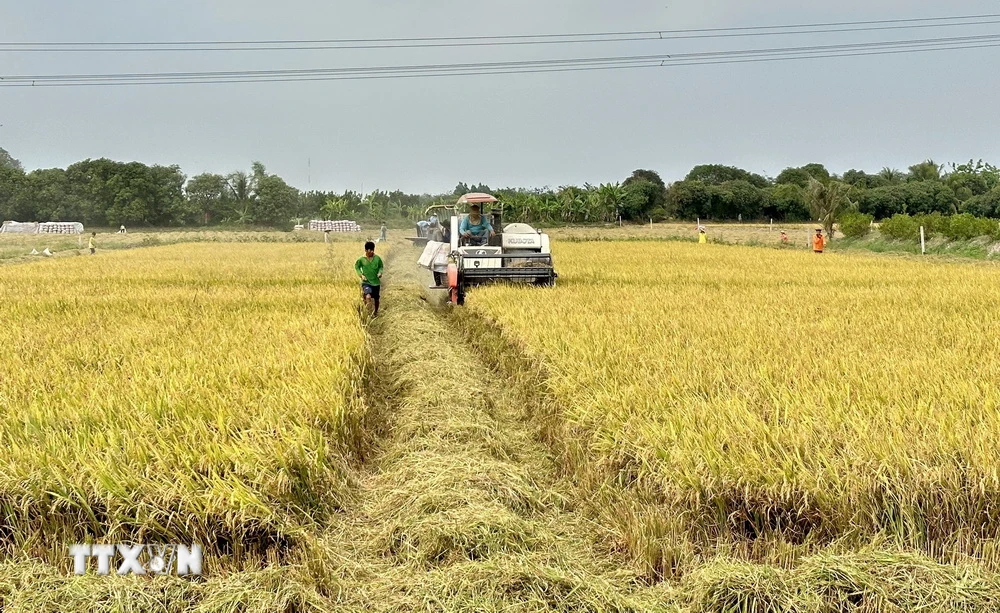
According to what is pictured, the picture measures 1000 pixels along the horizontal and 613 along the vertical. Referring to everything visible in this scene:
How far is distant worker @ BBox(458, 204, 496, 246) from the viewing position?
13836 millimetres

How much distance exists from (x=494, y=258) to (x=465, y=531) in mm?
9904

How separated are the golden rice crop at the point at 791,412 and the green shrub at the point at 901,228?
21.1 meters

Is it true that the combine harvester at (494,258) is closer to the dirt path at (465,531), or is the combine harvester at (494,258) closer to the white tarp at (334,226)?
the dirt path at (465,531)

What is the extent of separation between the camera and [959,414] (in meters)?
4.17

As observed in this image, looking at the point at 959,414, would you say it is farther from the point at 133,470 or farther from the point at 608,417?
the point at 133,470

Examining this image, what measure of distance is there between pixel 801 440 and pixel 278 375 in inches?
151

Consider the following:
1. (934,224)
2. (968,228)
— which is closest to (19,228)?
(934,224)

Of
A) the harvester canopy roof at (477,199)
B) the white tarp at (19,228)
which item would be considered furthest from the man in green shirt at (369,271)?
the white tarp at (19,228)

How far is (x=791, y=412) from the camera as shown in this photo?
431cm

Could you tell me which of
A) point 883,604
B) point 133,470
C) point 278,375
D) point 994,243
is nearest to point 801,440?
point 883,604

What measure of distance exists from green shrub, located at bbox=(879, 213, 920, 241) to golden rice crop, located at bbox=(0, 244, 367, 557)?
26.6 m

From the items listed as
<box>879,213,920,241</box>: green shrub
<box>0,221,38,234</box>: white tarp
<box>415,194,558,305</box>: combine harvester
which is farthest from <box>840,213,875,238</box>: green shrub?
<box>0,221,38,234</box>: white tarp

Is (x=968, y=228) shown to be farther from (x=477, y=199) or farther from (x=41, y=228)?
(x=41, y=228)

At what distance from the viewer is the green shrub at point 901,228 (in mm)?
28188
